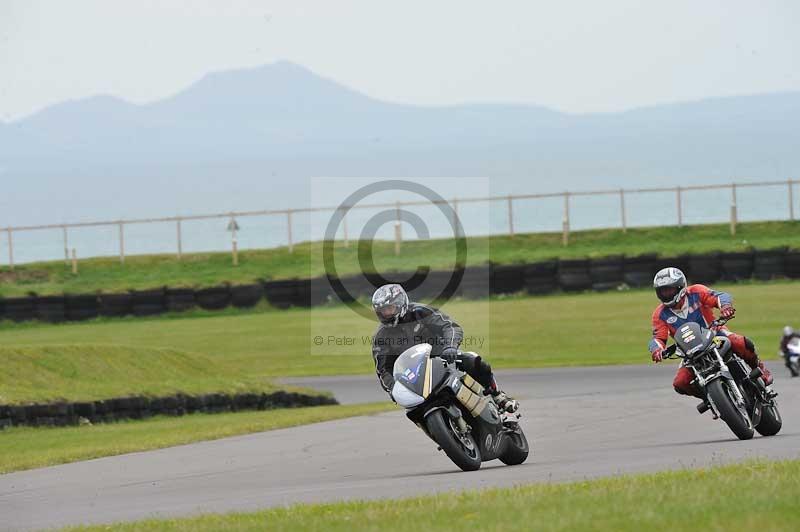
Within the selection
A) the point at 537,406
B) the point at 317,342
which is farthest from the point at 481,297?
the point at 537,406

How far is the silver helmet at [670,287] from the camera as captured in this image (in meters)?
13.6

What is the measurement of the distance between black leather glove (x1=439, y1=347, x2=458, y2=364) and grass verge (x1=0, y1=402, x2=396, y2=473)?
17.8 ft

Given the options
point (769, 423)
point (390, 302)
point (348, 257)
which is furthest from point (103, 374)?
point (348, 257)

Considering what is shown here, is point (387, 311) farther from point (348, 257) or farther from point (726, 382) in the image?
point (348, 257)

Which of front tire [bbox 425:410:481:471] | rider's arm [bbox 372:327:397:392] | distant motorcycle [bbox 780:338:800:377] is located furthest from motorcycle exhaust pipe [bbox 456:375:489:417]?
distant motorcycle [bbox 780:338:800:377]

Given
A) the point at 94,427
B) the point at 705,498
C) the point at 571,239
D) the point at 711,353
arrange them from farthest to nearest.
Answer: the point at 571,239 → the point at 94,427 → the point at 711,353 → the point at 705,498

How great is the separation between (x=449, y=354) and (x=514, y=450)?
1.20 metres

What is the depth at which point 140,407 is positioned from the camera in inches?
851

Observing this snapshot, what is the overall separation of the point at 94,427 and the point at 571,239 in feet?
108

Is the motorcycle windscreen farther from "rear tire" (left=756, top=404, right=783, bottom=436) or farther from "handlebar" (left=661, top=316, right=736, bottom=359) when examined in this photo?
"rear tire" (left=756, top=404, right=783, bottom=436)

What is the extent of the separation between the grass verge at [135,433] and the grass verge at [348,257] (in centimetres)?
2522

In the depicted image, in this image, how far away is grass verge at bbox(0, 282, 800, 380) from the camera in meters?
32.4

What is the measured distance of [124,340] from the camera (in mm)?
37875

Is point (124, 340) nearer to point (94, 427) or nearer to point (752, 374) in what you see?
point (94, 427)
